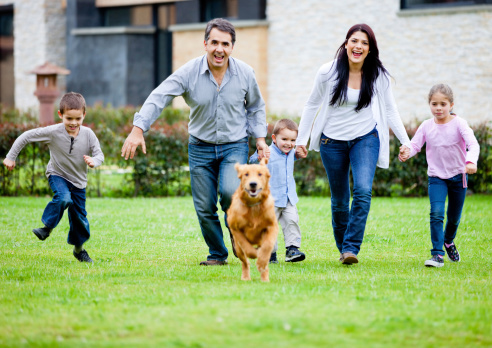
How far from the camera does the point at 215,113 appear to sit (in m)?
6.95

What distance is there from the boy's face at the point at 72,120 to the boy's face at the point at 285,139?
199 cm

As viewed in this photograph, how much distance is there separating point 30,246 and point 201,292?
11.9ft

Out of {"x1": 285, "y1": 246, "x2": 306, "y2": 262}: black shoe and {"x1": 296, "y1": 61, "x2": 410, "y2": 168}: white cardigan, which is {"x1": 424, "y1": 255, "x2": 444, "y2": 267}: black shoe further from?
{"x1": 285, "y1": 246, "x2": 306, "y2": 262}: black shoe

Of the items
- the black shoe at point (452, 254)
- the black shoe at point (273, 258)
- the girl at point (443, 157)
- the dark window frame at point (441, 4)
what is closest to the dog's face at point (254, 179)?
the black shoe at point (273, 258)

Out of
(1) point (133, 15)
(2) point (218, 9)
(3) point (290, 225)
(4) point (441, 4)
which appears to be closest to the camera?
(3) point (290, 225)

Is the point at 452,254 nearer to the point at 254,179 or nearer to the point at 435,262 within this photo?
the point at 435,262

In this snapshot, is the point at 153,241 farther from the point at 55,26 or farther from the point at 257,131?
the point at 55,26

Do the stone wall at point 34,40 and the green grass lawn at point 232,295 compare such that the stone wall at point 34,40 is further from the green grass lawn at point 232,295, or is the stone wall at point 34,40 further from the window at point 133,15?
the green grass lawn at point 232,295

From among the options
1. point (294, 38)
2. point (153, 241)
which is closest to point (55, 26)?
point (294, 38)

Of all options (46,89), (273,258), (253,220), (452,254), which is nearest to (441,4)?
(46,89)

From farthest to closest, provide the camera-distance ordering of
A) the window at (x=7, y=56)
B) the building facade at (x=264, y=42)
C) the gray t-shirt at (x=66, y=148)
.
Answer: the window at (x=7, y=56) → the building facade at (x=264, y=42) → the gray t-shirt at (x=66, y=148)

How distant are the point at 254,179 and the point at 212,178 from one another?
1308mm

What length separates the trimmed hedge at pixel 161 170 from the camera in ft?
46.8

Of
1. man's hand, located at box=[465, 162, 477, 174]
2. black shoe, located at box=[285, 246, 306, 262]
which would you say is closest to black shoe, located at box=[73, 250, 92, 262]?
black shoe, located at box=[285, 246, 306, 262]
